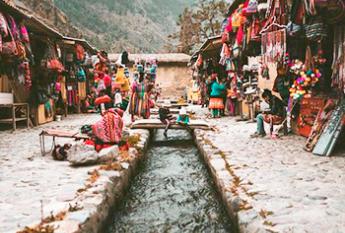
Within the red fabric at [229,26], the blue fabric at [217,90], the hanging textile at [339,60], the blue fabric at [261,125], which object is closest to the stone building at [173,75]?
the blue fabric at [217,90]

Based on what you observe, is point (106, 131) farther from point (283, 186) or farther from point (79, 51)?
point (79, 51)

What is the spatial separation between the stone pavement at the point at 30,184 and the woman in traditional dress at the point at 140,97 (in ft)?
16.5

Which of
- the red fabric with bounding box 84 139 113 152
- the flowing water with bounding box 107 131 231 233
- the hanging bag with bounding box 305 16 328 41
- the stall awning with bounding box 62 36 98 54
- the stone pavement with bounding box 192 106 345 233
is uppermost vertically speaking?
the stall awning with bounding box 62 36 98 54

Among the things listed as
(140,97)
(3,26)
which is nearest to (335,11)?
(3,26)

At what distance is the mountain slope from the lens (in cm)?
5622

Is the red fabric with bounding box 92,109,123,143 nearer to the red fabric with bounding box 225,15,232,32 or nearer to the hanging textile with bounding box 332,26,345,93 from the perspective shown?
the hanging textile with bounding box 332,26,345,93

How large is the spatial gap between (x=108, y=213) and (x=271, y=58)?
5.92 m

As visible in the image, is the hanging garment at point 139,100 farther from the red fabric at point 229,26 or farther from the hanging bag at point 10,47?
the hanging bag at point 10,47

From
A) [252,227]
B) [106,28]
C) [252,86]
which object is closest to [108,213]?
[252,227]

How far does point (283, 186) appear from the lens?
4.65 metres

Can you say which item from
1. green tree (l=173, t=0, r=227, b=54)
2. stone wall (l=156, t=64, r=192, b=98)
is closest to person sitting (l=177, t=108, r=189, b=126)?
stone wall (l=156, t=64, r=192, b=98)

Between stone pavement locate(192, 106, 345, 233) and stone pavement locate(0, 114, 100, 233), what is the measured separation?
2130 millimetres

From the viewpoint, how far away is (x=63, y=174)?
18.4 ft

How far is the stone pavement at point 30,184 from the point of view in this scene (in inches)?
148
